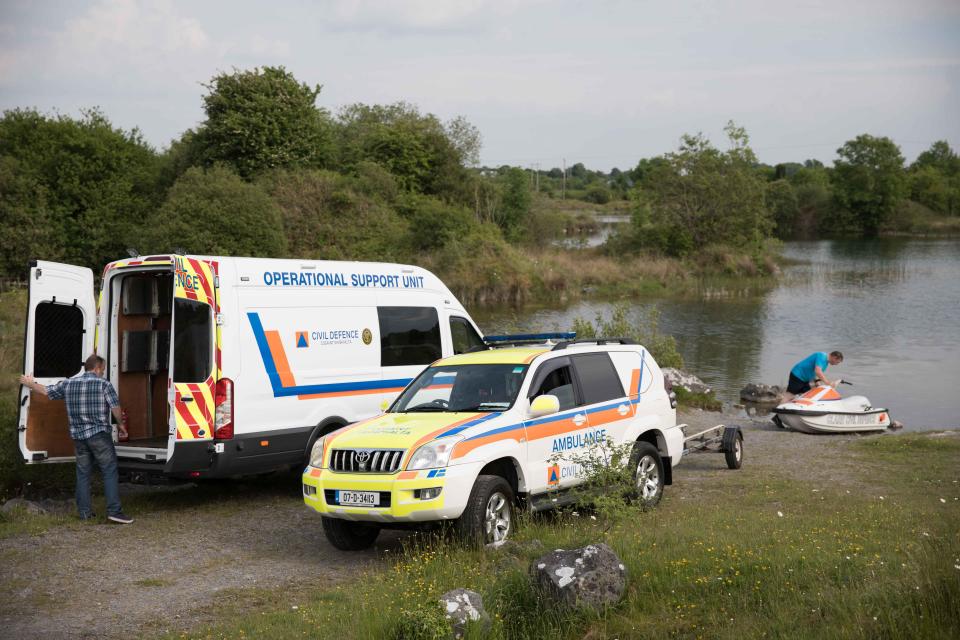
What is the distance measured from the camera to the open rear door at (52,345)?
36.0 feet

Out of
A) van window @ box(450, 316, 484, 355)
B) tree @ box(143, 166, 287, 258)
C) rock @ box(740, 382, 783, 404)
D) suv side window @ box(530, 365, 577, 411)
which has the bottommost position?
rock @ box(740, 382, 783, 404)

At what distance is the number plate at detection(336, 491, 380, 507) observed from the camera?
8.40 meters

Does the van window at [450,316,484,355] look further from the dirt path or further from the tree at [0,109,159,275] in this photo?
the tree at [0,109,159,275]

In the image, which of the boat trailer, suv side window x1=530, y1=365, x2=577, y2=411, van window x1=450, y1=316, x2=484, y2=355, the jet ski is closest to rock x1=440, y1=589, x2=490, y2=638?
suv side window x1=530, y1=365, x2=577, y2=411

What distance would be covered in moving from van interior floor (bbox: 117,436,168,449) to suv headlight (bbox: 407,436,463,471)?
13.4 ft

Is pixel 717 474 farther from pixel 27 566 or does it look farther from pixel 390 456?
pixel 27 566

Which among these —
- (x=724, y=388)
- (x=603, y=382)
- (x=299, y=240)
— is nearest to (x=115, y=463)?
(x=603, y=382)

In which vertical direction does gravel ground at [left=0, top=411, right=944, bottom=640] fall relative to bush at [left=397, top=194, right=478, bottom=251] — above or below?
below

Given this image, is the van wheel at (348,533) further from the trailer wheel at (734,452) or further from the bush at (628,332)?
the bush at (628,332)

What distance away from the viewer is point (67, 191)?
141 ft

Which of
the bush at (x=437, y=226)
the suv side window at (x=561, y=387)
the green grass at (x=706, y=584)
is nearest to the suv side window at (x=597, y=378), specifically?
the suv side window at (x=561, y=387)

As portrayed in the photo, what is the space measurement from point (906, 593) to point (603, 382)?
496 cm

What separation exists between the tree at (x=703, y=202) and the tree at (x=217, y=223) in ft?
120

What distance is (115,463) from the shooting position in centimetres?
1074
